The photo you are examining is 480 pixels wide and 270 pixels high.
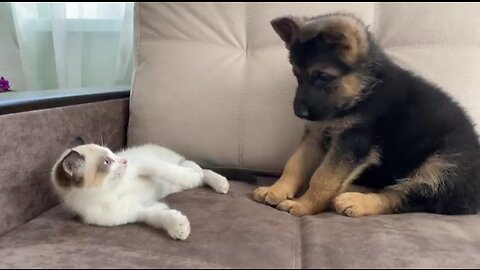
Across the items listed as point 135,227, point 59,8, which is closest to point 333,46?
point 135,227

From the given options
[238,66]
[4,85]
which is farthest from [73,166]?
[4,85]

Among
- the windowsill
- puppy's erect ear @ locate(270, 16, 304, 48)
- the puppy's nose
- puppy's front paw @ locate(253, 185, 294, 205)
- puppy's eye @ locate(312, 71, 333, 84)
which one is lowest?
puppy's front paw @ locate(253, 185, 294, 205)

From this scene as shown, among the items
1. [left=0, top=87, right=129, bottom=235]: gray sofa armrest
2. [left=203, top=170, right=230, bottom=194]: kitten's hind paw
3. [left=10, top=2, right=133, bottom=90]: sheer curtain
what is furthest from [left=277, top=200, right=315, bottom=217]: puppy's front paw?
[left=10, top=2, right=133, bottom=90]: sheer curtain

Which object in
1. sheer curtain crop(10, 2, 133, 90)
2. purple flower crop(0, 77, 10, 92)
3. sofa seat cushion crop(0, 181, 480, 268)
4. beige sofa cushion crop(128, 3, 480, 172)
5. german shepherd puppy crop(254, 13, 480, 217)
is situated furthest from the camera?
sheer curtain crop(10, 2, 133, 90)

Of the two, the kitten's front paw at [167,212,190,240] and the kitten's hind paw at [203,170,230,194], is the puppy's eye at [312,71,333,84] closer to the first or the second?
the kitten's hind paw at [203,170,230,194]

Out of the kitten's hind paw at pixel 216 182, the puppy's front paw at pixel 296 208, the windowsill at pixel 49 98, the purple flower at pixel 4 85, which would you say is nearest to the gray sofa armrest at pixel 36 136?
the windowsill at pixel 49 98

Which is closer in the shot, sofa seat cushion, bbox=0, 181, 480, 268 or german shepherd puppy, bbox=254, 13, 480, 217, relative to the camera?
sofa seat cushion, bbox=0, 181, 480, 268

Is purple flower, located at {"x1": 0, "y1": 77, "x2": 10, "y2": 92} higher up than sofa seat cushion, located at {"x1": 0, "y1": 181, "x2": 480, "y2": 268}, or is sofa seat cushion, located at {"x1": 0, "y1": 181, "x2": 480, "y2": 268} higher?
sofa seat cushion, located at {"x1": 0, "y1": 181, "x2": 480, "y2": 268}

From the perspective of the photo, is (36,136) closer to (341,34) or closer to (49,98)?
(49,98)
